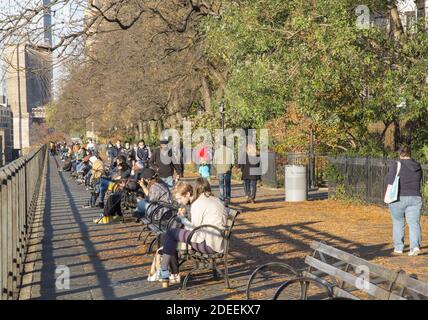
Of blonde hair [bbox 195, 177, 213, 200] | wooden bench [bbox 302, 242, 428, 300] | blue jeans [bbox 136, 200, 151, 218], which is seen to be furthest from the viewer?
blue jeans [bbox 136, 200, 151, 218]

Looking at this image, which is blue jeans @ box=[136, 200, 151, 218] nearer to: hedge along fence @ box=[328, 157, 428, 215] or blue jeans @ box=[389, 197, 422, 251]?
blue jeans @ box=[389, 197, 422, 251]

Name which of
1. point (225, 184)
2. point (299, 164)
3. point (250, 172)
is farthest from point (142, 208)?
point (299, 164)

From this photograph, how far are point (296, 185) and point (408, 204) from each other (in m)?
10.5

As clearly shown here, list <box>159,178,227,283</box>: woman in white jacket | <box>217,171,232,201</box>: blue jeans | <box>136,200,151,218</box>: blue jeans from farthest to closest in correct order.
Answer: <box>217,171,232,201</box>: blue jeans < <box>136,200,151,218</box>: blue jeans < <box>159,178,227,283</box>: woman in white jacket

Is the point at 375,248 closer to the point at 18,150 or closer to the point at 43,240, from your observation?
the point at 43,240

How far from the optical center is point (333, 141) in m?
28.0

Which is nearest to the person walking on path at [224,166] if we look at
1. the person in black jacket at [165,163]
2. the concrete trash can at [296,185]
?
the person in black jacket at [165,163]

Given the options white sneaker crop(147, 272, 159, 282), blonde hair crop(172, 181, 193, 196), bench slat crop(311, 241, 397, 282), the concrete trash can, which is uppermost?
blonde hair crop(172, 181, 193, 196)

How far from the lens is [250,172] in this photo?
22016 mm

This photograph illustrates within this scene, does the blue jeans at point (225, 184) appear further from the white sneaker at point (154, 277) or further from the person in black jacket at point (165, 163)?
the white sneaker at point (154, 277)

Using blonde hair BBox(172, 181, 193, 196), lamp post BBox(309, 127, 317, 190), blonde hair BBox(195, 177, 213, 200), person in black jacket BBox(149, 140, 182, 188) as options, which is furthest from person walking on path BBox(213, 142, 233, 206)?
blonde hair BBox(195, 177, 213, 200)

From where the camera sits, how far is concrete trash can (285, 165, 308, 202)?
75.7 feet
